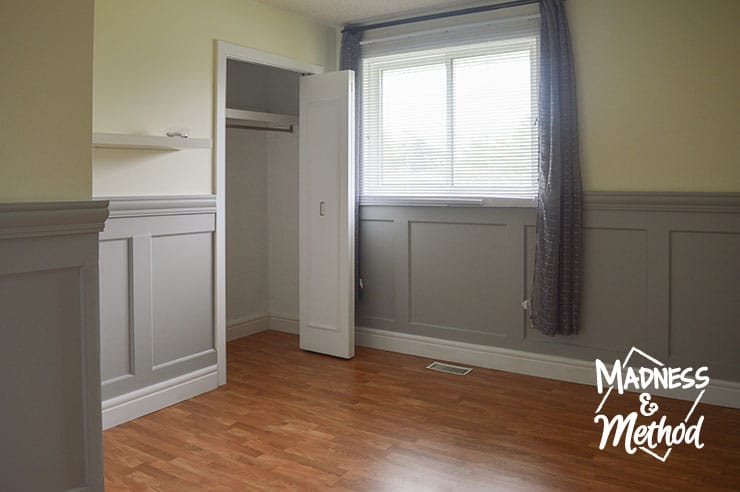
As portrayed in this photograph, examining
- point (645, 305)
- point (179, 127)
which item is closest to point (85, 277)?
point (179, 127)

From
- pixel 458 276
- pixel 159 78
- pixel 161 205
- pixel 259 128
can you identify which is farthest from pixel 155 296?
pixel 458 276

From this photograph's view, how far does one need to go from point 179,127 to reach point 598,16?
2.52 meters

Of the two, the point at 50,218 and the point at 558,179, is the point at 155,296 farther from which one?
the point at 558,179

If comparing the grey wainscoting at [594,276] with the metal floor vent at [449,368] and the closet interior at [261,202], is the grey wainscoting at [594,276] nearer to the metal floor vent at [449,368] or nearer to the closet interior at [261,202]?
the metal floor vent at [449,368]

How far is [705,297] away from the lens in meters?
3.56

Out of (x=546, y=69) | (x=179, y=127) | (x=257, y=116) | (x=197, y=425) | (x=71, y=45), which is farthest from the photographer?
(x=257, y=116)

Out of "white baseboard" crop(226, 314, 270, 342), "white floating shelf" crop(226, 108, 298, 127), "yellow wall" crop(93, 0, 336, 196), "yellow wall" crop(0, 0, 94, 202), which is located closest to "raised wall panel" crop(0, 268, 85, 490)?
"yellow wall" crop(0, 0, 94, 202)

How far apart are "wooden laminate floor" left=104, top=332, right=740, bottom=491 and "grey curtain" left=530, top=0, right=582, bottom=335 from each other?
0.55 metres

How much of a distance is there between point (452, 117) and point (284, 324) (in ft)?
7.34

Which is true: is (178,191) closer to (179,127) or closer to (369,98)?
(179,127)

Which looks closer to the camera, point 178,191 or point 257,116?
point 178,191

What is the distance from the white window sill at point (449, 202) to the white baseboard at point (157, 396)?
5.45ft

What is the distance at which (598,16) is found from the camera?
3789mm

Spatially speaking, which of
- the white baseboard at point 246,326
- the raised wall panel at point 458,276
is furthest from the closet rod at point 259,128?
the white baseboard at point 246,326
